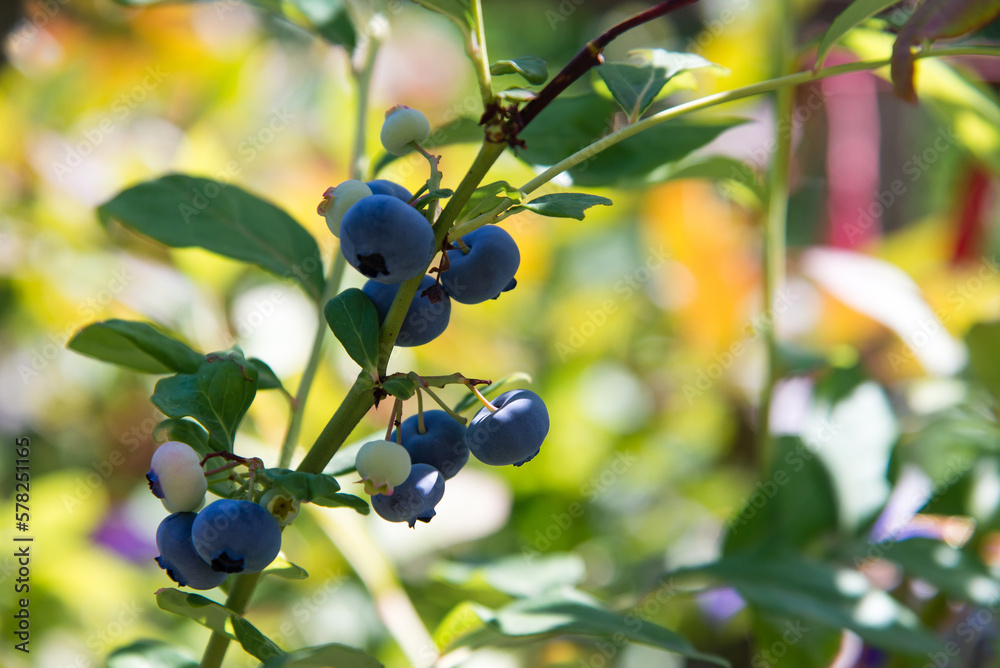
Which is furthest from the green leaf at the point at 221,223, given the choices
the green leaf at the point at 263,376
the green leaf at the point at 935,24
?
the green leaf at the point at 935,24

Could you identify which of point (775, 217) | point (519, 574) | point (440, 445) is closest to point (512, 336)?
→ point (775, 217)

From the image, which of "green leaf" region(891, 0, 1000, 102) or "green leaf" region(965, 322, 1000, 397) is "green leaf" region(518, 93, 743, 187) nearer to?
"green leaf" region(891, 0, 1000, 102)

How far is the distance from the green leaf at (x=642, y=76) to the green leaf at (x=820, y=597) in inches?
15.8

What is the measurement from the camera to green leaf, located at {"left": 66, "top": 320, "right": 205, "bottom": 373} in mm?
489

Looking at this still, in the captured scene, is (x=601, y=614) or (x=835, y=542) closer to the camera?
(x=601, y=614)

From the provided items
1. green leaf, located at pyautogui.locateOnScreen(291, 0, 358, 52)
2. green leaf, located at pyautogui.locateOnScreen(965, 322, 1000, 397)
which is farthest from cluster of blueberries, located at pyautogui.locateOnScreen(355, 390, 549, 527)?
green leaf, located at pyautogui.locateOnScreen(965, 322, 1000, 397)

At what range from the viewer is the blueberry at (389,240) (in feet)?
1.19

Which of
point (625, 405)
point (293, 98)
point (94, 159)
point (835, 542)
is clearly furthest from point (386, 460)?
point (293, 98)

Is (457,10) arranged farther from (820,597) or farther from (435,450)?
(820,597)

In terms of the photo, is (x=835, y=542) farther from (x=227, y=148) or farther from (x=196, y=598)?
(x=227, y=148)

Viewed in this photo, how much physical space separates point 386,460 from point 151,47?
1514 mm

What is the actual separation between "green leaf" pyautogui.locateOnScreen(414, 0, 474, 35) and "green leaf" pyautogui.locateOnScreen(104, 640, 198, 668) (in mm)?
438

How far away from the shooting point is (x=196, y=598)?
0.39 metres

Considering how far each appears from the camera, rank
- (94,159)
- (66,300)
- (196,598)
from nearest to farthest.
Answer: (196,598) → (66,300) → (94,159)
